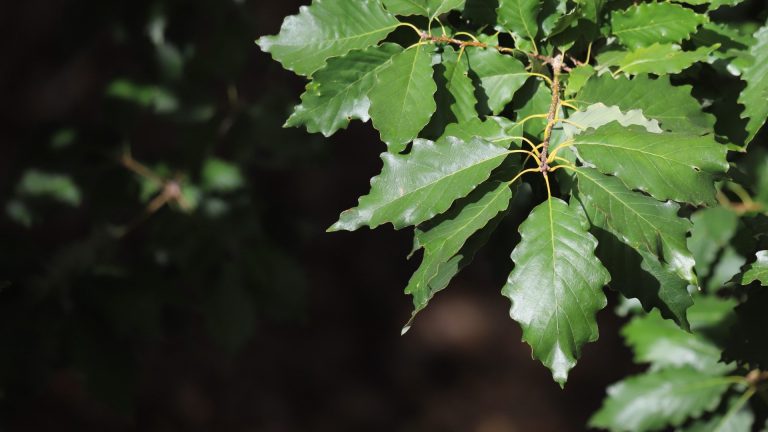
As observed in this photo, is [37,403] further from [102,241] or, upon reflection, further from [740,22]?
[740,22]

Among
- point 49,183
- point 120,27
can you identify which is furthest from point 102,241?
point 120,27

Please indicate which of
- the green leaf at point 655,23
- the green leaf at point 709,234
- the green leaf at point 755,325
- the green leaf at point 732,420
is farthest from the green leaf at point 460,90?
the green leaf at point 732,420

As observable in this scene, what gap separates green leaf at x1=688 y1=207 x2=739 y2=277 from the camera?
1.64 metres

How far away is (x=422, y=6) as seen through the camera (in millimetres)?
1113

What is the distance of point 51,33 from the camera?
354 cm

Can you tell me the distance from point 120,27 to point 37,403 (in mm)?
1771

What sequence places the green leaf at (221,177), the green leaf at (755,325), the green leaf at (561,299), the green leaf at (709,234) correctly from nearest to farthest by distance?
1. the green leaf at (561,299)
2. the green leaf at (755,325)
3. the green leaf at (709,234)
4. the green leaf at (221,177)

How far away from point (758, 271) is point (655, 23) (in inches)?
13.1

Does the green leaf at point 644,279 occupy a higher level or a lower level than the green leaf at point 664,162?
lower

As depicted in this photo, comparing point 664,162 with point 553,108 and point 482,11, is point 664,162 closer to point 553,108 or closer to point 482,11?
point 553,108

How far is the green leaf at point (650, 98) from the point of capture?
3.49 feet

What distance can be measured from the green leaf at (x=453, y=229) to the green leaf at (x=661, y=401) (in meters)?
0.79

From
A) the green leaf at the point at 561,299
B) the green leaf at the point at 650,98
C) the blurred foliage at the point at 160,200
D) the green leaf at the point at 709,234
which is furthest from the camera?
the blurred foliage at the point at 160,200

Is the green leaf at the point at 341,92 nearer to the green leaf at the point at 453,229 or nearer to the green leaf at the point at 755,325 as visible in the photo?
the green leaf at the point at 453,229
